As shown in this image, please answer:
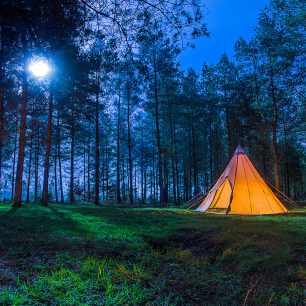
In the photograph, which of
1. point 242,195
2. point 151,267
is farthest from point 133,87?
point 242,195

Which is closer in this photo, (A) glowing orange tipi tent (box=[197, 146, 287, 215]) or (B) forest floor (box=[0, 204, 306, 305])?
(B) forest floor (box=[0, 204, 306, 305])

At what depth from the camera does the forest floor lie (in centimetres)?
291

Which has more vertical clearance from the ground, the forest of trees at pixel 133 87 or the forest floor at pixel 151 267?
the forest of trees at pixel 133 87

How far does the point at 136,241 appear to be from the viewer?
587cm

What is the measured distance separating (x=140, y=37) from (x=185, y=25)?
32.2 inches

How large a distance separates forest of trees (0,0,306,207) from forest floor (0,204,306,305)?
131 inches

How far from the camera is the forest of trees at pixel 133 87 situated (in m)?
4.84

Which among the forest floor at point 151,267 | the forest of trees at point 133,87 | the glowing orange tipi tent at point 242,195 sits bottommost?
the forest floor at point 151,267

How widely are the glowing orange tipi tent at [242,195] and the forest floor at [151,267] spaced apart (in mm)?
5028

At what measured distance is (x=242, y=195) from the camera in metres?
12.1

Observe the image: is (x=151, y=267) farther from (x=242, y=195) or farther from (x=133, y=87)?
(x=242, y=195)

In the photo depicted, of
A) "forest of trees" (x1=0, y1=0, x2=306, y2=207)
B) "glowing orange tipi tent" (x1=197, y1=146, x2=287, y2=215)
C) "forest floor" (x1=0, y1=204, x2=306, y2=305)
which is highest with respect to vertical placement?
"forest of trees" (x1=0, y1=0, x2=306, y2=207)

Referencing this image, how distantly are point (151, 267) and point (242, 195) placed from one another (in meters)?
8.92

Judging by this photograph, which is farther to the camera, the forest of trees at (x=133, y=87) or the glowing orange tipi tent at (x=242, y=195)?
the glowing orange tipi tent at (x=242, y=195)
